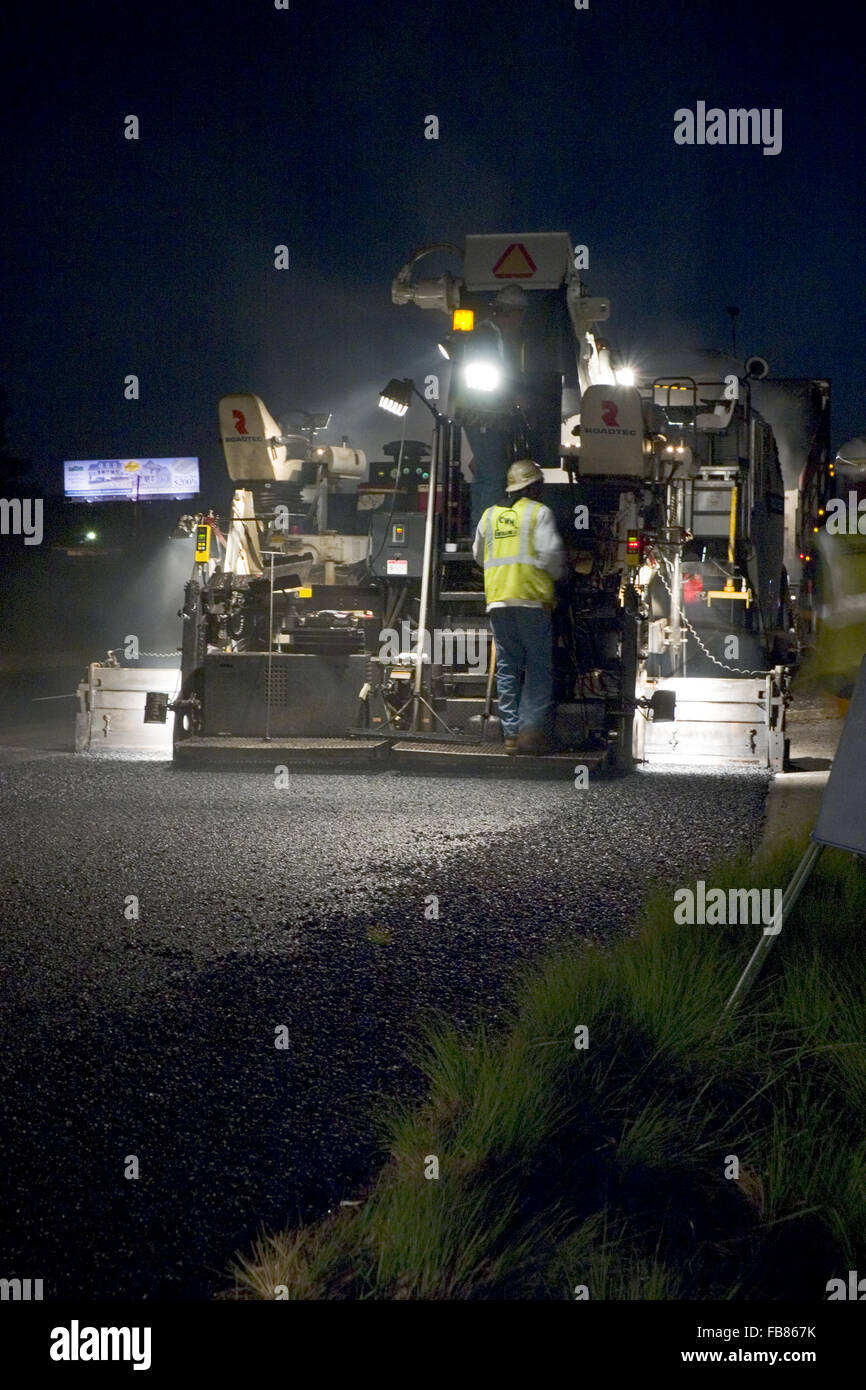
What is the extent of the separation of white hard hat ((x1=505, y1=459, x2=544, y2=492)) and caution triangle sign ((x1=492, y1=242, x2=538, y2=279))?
1.73 m

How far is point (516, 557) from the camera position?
10273 mm

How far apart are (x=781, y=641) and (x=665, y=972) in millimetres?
12798

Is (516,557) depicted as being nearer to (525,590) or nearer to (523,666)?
(525,590)

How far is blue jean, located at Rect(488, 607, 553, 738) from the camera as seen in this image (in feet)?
34.0

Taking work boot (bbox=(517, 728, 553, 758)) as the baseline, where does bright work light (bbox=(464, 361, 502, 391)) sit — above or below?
above

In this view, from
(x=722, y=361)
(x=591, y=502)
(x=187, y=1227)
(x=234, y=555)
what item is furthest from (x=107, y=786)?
(x=722, y=361)

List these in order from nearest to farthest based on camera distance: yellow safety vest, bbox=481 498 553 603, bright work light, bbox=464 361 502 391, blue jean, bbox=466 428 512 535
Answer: yellow safety vest, bbox=481 498 553 603
bright work light, bbox=464 361 502 391
blue jean, bbox=466 428 512 535

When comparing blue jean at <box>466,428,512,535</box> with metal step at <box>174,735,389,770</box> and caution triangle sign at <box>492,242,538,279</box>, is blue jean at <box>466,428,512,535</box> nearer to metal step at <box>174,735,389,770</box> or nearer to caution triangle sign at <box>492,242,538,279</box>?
caution triangle sign at <box>492,242,538,279</box>

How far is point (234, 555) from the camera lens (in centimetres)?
1235
